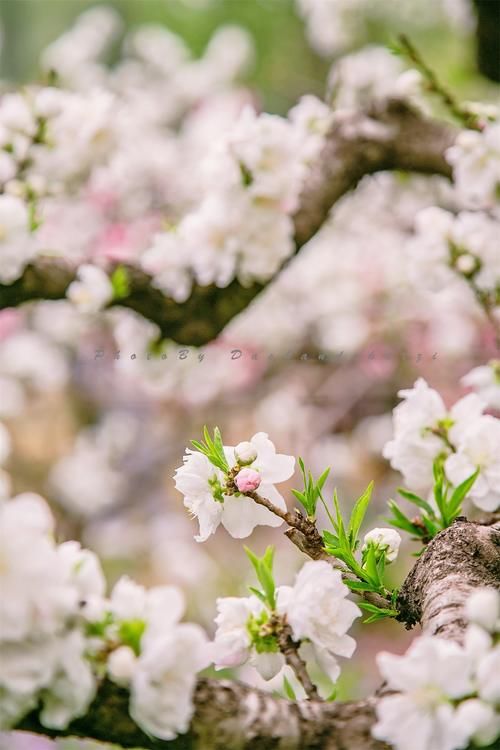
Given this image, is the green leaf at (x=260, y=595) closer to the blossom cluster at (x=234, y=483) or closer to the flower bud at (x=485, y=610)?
the blossom cluster at (x=234, y=483)

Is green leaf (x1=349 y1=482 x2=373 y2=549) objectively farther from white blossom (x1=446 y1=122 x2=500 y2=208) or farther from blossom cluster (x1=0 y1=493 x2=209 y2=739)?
white blossom (x1=446 y1=122 x2=500 y2=208)

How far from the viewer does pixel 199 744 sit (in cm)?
50

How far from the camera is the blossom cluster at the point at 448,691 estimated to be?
0.44 metres

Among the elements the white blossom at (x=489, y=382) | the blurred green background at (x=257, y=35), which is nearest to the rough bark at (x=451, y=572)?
the white blossom at (x=489, y=382)

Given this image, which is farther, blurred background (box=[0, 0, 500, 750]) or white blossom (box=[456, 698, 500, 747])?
blurred background (box=[0, 0, 500, 750])

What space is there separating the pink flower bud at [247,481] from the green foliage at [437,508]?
166 mm

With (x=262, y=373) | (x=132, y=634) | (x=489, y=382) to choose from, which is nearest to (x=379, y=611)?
(x=132, y=634)

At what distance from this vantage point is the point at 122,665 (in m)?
0.46

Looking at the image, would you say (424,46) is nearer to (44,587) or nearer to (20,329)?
(20,329)

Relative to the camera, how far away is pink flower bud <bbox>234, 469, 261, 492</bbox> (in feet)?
1.99

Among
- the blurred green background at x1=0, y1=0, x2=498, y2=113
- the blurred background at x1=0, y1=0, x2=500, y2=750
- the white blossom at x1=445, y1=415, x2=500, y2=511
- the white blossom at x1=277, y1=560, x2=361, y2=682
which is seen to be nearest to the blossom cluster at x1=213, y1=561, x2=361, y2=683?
the white blossom at x1=277, y1=560, x2=361, y2=682

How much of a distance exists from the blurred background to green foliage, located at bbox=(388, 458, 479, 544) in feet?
2.61

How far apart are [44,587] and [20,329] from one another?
2.65 meters

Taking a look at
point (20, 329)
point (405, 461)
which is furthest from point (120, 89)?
point (405, 461)
